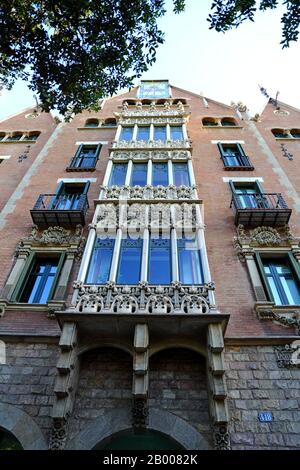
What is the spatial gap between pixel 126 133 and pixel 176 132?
257 cm

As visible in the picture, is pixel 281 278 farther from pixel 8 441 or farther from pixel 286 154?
pixel 8 441

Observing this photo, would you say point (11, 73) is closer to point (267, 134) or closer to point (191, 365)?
point (191, 365)

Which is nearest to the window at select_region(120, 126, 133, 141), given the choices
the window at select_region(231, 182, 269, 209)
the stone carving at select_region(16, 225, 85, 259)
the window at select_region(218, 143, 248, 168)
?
the window at select_region(218, 143, 248, 168)

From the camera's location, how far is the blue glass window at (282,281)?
10250mm

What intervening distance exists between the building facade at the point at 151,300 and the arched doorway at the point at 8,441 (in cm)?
6

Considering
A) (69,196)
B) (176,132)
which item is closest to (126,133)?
(176,132)

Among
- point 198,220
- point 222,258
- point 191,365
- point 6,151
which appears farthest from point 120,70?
point 6,151

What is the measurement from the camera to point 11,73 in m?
10.5

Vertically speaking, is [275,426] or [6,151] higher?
[6,151]

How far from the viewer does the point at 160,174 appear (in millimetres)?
14227

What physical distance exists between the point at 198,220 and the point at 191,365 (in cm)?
476

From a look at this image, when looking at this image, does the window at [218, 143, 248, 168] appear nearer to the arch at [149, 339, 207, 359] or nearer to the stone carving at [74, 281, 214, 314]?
the stone carving at [74, 281, 214, 314]

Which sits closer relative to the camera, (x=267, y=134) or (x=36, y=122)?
(x=267, y=134)

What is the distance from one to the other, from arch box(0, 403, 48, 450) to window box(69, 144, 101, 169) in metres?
10.8
